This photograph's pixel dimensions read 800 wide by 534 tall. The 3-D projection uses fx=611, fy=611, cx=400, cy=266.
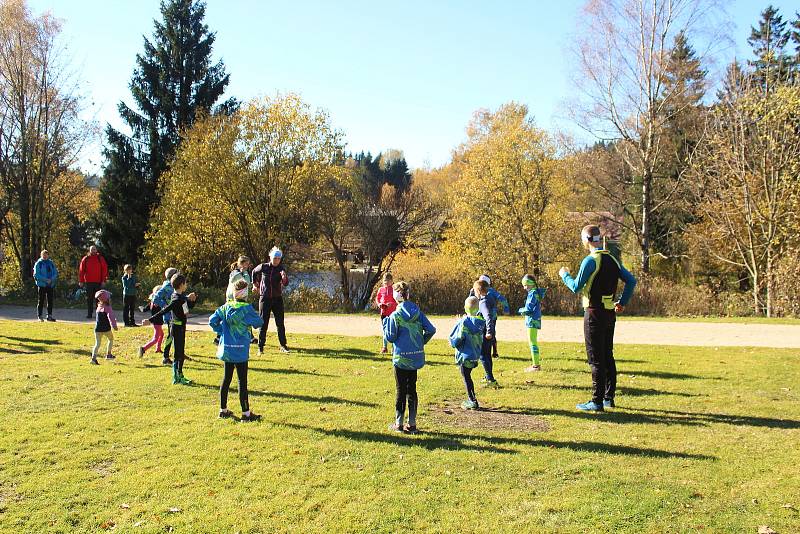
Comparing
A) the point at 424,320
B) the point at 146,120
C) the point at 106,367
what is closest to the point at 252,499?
the point at 424,320

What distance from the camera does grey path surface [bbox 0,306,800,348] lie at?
1470 centimetres

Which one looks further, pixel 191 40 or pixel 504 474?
pixel 191 40

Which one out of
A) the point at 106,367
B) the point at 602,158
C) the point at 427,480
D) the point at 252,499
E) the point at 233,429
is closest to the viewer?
the point at 252,499

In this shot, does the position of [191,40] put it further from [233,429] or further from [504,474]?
[504,474]

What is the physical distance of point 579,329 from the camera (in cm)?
1684

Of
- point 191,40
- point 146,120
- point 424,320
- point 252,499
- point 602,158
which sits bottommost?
point 252,499

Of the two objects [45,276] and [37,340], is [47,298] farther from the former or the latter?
[37,340]

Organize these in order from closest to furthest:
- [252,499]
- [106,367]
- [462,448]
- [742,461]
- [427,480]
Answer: [252,499] → [427,480] → [742,461] → [462,448] → [106,367]

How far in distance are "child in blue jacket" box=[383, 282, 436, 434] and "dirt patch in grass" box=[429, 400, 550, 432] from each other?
64 centimetres

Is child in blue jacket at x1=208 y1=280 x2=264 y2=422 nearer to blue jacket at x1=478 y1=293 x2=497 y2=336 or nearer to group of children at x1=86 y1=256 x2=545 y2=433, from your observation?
group of children at x1=86 y1=256 x2=545 y2=433

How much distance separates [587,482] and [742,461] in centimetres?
177

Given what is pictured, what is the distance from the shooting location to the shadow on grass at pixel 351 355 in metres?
11.7

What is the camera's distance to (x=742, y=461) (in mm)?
5961

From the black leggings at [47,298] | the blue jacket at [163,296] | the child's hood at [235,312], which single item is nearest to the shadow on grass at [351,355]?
the blue jacket at [163,296]
